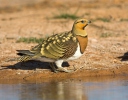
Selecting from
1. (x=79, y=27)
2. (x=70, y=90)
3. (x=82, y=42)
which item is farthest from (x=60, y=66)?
(x=70, y=90)

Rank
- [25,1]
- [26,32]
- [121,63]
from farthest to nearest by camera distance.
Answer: [25,1]
[26,32]
[121,63]

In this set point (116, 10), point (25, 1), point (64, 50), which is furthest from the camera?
point (25, 1)

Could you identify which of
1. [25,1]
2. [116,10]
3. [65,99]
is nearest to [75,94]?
[65,99]

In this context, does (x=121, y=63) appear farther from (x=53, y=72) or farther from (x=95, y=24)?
(x=95, y=24)

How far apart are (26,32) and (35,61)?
10.9 feet

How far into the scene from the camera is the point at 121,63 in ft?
37.8

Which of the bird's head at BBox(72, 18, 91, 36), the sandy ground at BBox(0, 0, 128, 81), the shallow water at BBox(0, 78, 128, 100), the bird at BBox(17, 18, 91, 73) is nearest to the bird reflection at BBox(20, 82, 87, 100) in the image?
the shallow water at BBox(0, 78, 128, 100)

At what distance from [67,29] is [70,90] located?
5.62 m

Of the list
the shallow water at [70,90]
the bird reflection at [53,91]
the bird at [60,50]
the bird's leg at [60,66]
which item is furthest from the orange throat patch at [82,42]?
the bird reflection at [53,91]

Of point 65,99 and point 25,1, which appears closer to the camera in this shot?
point 65,99

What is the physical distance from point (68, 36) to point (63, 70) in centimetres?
66

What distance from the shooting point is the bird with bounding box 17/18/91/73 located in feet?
34.6

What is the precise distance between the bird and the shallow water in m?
0.47

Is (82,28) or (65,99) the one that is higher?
(82,28)
